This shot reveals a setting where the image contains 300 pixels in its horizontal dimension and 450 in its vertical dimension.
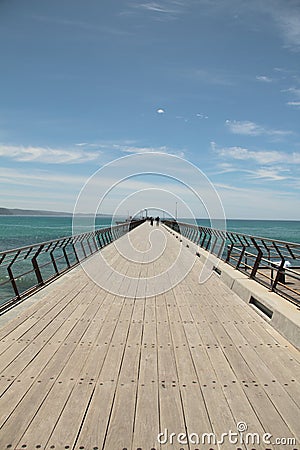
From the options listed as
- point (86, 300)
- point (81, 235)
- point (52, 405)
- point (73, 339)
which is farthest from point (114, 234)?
point (52, 405)

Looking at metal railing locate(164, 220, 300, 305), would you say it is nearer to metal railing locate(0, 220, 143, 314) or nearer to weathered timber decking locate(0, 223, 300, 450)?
weathered timber decking locate(0, 223, 300, 450)

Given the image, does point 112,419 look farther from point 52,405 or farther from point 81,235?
point 81,235

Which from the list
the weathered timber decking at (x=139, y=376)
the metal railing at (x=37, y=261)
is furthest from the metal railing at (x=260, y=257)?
the metal railing at (x=37, y=261)

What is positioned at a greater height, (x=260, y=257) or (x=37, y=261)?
(x=260, y=257)

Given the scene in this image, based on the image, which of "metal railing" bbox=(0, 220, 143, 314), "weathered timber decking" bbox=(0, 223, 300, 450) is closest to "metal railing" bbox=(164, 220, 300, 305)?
"weathered timber decking" bbox=(0, 223, 300, 450)

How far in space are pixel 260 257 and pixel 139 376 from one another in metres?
3.87

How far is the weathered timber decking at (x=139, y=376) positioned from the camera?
2303 mm

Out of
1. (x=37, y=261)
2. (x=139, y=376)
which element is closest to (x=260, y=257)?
(x=139, y=376)

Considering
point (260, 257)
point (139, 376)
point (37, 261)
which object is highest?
point (260, 257)

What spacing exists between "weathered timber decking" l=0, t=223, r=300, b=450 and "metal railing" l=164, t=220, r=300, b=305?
777 millimetres

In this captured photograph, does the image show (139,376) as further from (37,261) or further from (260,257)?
(37,261)

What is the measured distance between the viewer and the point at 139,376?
120 inches

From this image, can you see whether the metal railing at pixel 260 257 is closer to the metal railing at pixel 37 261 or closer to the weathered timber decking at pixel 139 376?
the weathered timber decking at pixel 139 376

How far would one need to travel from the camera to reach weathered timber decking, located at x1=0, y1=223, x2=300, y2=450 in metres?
2.30
